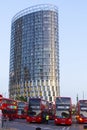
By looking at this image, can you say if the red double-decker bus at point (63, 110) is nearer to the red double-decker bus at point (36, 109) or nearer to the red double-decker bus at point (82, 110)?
the red double-decker bus at point (36, 109)

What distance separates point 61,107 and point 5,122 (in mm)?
9325

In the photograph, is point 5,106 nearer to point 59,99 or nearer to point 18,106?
point 59,99

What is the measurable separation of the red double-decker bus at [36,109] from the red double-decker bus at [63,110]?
2900 mm

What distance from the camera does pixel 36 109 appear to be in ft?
182

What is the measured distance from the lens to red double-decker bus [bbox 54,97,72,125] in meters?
53.4

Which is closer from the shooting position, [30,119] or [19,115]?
[30,119]

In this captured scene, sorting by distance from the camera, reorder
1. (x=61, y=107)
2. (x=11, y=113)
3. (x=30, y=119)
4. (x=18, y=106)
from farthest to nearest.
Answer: (x=18, y=106)
(x=11, y=113)
(x=30, y=119)
(x=61, y=107)

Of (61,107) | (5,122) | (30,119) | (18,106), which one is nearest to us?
(5,122)

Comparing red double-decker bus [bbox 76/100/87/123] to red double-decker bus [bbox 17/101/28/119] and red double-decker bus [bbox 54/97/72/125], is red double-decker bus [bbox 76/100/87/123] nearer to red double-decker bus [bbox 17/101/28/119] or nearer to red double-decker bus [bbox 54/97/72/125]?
red double-decker bus [bbox 54/97/72/125]

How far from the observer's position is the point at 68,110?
53.6 m

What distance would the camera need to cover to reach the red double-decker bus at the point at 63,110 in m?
53.4

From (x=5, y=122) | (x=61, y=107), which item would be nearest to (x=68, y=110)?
(x=61, y=107)

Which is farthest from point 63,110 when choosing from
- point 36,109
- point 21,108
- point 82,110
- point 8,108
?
point 21,108

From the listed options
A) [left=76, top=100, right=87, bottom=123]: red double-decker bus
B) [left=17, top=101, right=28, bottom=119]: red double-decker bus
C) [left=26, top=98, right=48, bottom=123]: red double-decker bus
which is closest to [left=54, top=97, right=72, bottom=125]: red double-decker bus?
[left=26, top=98, right=48, bottom=123]: red double-decker bus
